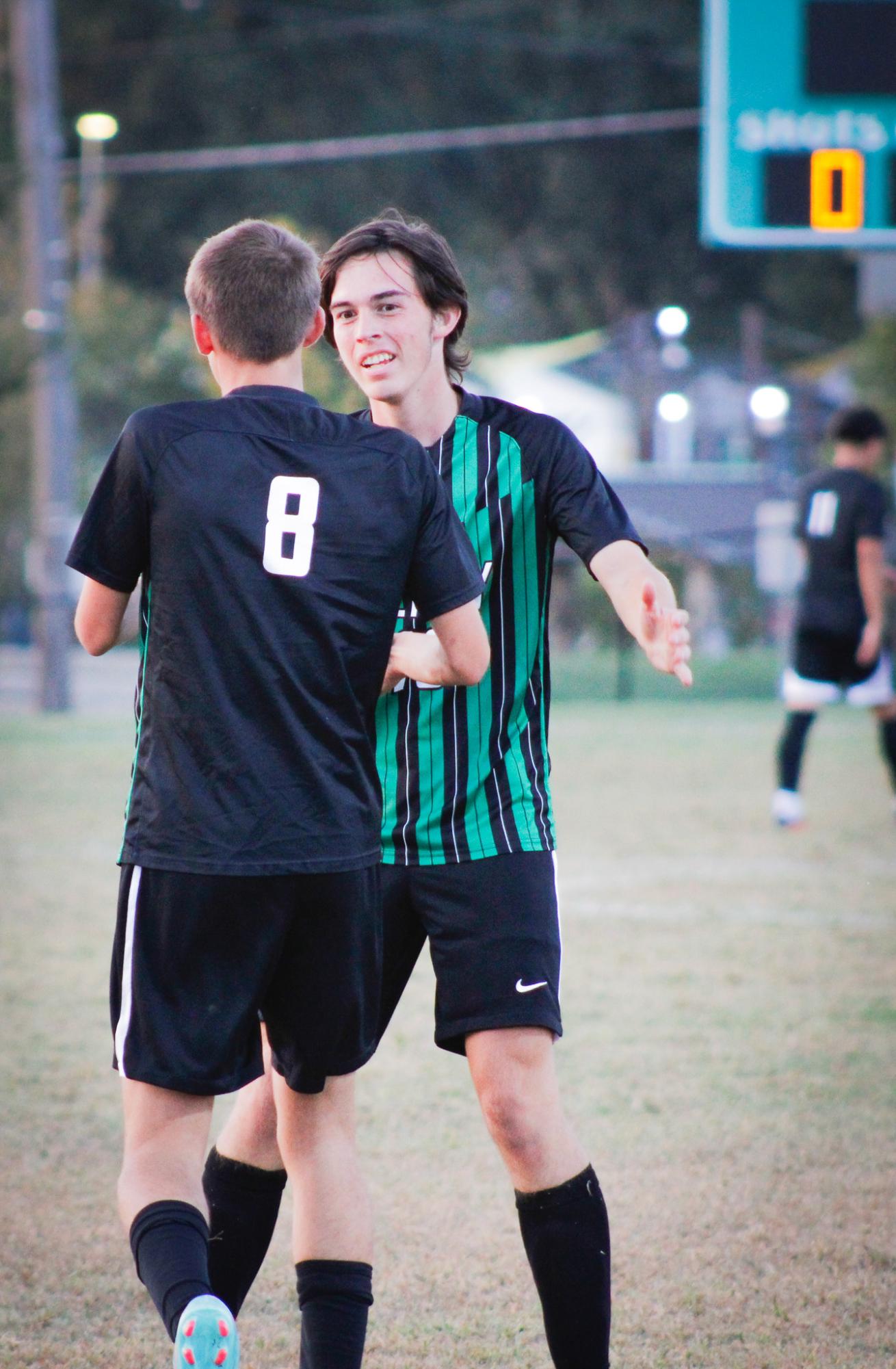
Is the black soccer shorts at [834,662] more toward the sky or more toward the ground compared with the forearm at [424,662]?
more toward the ground

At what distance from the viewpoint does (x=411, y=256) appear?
311 centimetres

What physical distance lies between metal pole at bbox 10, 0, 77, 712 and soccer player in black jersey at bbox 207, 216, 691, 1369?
636 inches

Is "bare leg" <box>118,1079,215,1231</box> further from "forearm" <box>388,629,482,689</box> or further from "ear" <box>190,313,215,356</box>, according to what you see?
"ear" <box>190,313,215,356</box>

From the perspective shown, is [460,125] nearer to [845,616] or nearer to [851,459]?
[851,459]

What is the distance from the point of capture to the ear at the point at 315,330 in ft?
8.86

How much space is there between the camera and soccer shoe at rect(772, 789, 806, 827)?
9.52 m

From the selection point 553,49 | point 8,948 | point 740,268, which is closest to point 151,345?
point 553,49

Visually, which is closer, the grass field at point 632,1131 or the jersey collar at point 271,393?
the jersey collar at point 271,393

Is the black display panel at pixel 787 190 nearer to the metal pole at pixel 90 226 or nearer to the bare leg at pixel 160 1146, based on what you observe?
the bare leg at pixel 160 1146

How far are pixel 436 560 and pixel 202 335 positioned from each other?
0.52 m

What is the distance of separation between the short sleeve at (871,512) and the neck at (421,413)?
265 inches

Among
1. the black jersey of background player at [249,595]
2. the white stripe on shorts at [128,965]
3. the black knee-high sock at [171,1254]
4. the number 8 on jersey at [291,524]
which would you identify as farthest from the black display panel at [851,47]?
the black knee-high sock at [171,1254]

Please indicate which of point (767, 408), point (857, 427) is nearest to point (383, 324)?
point (857, 427)

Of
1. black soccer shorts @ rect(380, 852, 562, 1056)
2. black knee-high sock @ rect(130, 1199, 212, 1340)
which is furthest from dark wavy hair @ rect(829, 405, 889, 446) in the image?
black knee-high sock @ rect(130, 1199, 212, 1340)
